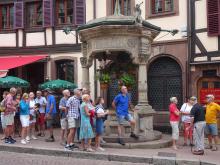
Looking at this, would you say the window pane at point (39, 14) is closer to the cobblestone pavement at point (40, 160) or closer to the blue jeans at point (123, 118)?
the blue jeans at point (123, 118)

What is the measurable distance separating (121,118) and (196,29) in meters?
6.22

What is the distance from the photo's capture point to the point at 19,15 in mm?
20703

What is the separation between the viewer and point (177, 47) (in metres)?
16.8

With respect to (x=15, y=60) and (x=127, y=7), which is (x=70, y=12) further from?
(x=15, y=60)

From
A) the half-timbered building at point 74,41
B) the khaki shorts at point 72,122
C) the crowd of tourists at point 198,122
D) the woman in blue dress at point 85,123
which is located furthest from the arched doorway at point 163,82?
the woman in blue dress at point 85,123

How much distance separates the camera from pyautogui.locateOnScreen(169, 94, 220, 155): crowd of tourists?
11211mm

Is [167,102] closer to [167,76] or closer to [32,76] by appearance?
[167,76]

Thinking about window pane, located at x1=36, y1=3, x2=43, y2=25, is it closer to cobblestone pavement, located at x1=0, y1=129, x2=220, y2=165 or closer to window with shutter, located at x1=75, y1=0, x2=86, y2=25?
window with shutter, located at x1=75, y1=0, x2=86, y2=25

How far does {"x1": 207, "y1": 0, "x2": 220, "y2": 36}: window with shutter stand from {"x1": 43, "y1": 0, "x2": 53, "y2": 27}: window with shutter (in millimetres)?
7641

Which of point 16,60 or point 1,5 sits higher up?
point 1,5

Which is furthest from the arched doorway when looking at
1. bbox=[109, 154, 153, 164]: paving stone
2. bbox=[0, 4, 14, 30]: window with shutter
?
bbox=[0, 4, 14, 30]: window with shutter

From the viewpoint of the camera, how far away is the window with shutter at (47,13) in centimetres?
2002

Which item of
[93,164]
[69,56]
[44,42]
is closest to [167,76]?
[69,56]

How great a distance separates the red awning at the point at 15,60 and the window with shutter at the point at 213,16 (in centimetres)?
795
